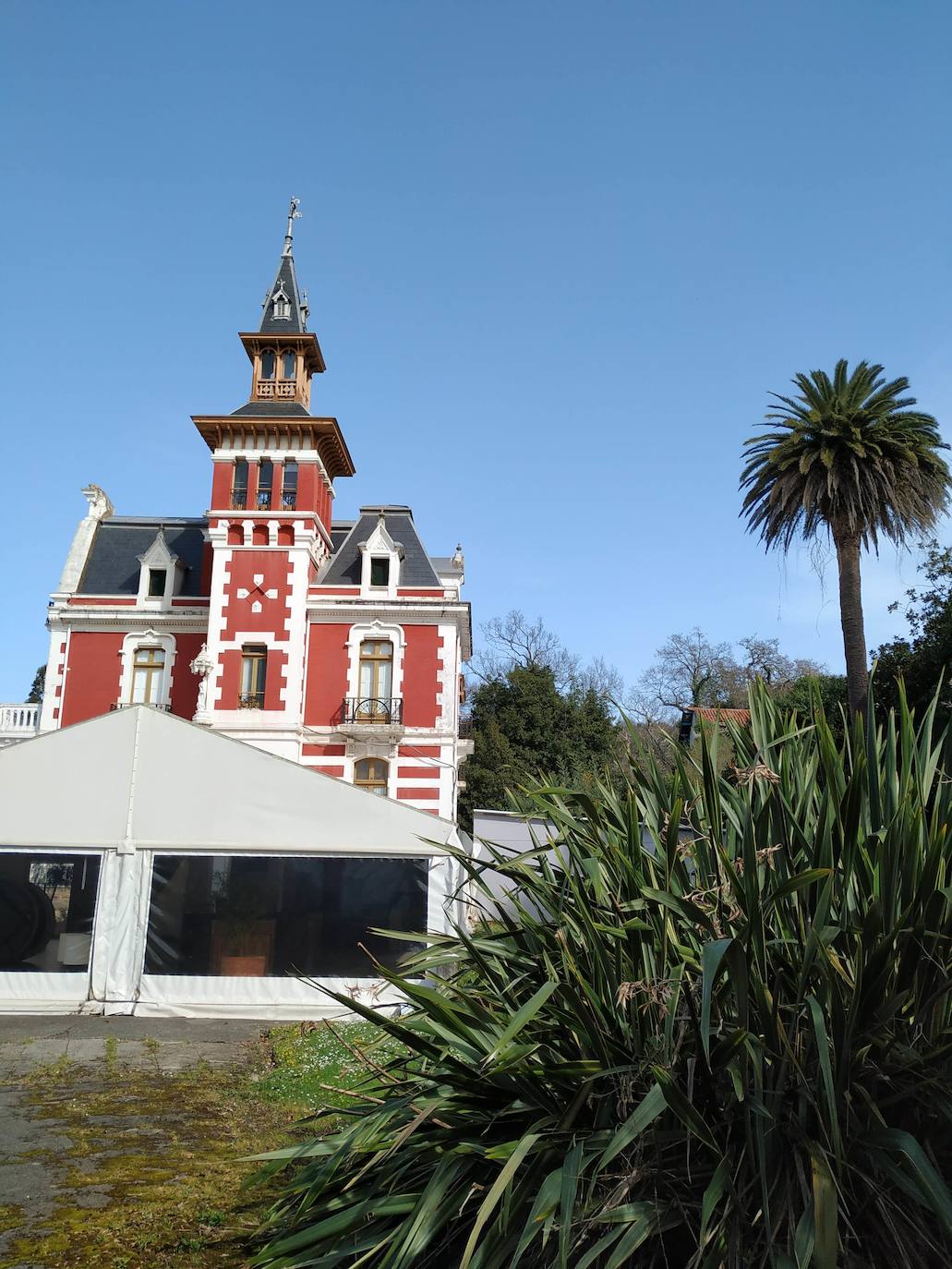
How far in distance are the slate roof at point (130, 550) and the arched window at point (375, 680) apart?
5.57 m

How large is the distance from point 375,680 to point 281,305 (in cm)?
1202

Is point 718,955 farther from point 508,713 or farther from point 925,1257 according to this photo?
point 508,713

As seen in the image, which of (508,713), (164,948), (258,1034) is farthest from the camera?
(508,713)

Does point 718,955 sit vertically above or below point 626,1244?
above

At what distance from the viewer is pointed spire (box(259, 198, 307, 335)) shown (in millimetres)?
30031

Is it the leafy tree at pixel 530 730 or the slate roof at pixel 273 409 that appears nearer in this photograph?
the slate roof at pixel 273 409

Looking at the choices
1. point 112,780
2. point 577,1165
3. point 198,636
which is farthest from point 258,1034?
point 198,636

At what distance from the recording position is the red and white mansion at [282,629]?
86.6ft

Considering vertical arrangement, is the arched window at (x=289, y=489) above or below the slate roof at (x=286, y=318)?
below

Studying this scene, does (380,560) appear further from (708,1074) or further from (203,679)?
(708,1074)

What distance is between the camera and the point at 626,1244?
267 cm

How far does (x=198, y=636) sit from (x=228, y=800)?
1682 cm

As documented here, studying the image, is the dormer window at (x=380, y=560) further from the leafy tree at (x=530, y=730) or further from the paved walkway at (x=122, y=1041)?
the paved walkway at (x=122, y=1041)

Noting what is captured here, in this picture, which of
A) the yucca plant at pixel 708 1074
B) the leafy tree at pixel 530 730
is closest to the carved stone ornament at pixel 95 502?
A: the leafy tree at pixel 530 730
